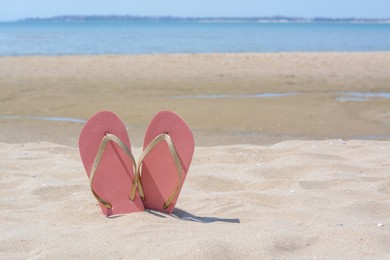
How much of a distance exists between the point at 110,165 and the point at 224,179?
1.17 meters

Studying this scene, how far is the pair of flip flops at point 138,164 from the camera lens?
3.94m

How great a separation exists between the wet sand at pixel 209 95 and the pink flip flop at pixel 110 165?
341cm

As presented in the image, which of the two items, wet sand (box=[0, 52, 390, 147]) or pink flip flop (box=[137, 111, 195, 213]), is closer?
pink flip flop (box=[137, 111, 195, 213])

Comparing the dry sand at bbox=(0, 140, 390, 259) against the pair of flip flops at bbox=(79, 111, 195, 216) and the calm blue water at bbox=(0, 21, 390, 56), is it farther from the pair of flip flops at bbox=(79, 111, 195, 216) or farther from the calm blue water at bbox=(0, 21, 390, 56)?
the calm blue water at bbox=(0, 21, 390, 56)

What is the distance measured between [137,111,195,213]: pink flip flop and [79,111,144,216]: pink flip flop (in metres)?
0.08

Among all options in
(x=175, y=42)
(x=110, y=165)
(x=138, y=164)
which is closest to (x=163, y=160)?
(x=138, y=164)

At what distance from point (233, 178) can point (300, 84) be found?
8.87 meters

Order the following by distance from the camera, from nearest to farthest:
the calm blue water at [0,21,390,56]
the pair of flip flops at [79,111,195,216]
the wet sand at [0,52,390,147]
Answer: the pair of flip flops at [79,111,195,216] → the wet sand at [0,52,390,147] → the calm blue water at [0,21,390,56]

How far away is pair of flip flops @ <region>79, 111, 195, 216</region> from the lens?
3.94m

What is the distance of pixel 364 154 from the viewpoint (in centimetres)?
585

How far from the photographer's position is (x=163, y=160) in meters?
4.02

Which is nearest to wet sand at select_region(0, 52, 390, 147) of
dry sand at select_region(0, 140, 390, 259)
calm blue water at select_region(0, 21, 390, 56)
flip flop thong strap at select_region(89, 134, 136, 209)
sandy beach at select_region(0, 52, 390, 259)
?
sandy beach at select_region(0, 52, 390, 259)

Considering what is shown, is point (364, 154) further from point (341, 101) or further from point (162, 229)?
point (341, 101)

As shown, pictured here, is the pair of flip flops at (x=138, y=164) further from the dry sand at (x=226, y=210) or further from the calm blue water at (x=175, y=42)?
the calm blue water at (x=175, y=42)
